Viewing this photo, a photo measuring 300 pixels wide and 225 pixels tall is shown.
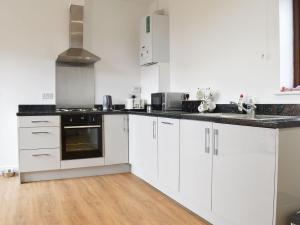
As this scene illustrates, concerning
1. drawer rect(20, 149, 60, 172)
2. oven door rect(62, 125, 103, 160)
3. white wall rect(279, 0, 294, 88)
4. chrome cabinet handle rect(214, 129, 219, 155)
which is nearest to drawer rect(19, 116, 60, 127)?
oven door rect(62, 125, 103, 160)

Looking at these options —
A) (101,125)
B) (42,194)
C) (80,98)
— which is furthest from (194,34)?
(42,194)

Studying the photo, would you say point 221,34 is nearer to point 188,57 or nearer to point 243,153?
point 188,57

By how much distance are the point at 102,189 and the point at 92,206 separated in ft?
1.72

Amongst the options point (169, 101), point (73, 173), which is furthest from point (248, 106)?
point (73, 173)

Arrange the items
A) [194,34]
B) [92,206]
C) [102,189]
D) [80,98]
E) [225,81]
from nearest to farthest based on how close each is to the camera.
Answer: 1. [92,206]
2. [225,81]
3. [102,189]
4. [194,34]
5. [80,98]

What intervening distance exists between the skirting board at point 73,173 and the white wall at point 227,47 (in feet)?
4.59

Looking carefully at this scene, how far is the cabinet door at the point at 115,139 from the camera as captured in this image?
149 inches

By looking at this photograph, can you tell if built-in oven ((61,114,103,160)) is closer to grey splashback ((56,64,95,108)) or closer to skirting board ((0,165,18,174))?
grey splashback ((56,64,95,108))

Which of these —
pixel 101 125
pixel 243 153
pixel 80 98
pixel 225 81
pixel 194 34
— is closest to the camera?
pixel 243 153

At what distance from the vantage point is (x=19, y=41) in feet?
Result: 12.8

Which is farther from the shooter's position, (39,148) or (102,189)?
(39,148)

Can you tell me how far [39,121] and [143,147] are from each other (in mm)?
1335

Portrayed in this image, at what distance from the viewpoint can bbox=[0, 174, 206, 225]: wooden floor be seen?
2.36 m

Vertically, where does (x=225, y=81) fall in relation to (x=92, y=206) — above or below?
above
